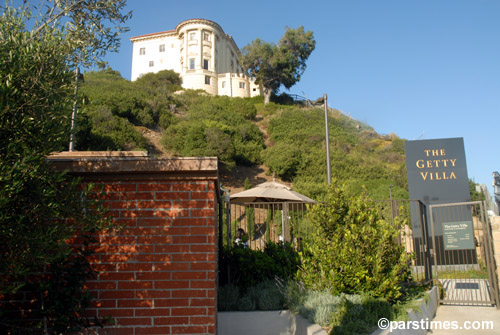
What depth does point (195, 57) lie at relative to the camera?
5791 centimetres

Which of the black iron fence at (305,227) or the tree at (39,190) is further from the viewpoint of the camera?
the black iron fence at (305,227)

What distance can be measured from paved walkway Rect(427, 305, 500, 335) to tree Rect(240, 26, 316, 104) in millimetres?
48215

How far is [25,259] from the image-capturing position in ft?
8.94

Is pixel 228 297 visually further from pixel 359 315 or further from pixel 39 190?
pixel 39 190

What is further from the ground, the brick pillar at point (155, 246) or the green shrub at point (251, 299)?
the brick pillar at point (155, 246)

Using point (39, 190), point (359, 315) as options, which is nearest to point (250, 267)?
point (359, 315)

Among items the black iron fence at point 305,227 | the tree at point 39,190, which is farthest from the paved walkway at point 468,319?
the tree at point 39,190

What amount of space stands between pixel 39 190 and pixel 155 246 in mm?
1333

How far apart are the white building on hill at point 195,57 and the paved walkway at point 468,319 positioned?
51792 mm

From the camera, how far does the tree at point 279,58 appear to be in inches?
2190

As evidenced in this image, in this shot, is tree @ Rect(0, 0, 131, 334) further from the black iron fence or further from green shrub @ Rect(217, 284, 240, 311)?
the black iron fence

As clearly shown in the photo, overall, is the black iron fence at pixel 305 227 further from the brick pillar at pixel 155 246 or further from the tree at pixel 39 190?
the tree at pixel 39 190

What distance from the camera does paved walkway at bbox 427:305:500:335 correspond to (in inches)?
254

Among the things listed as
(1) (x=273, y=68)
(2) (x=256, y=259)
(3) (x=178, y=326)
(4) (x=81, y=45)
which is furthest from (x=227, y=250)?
(1) (x=273, y=68)
